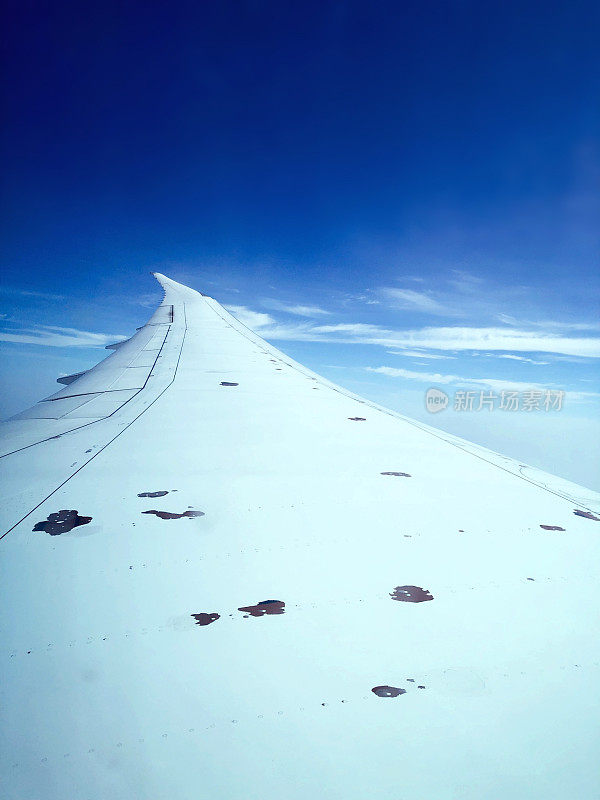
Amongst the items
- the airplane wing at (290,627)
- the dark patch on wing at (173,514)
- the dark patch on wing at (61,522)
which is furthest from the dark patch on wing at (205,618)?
the dark patch on wing at (61,522)

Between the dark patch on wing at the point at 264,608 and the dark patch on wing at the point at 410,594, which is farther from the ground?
the dark patch on wing at the point at 410,594

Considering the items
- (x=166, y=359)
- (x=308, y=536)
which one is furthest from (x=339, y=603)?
(x=166, y=359)

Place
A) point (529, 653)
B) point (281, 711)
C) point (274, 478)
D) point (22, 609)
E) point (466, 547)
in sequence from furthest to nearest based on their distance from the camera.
Result: point (274, 478) < point (466, 547) < point (22, 609) < point (529, 653) < point (281, 711)

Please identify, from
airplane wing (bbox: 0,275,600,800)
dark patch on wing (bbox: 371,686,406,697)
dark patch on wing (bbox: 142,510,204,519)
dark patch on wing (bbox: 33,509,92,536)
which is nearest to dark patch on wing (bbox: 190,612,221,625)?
airplane wing (bbox: 0,275,600,800)

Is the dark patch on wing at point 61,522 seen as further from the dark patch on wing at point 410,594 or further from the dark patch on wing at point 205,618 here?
the dark patch on wing at point 410,594

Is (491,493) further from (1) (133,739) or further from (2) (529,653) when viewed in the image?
(1) (133,739)

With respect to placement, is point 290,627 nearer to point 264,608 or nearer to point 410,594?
point 264,608

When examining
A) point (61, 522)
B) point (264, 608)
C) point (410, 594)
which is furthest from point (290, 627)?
point (61, 522)
